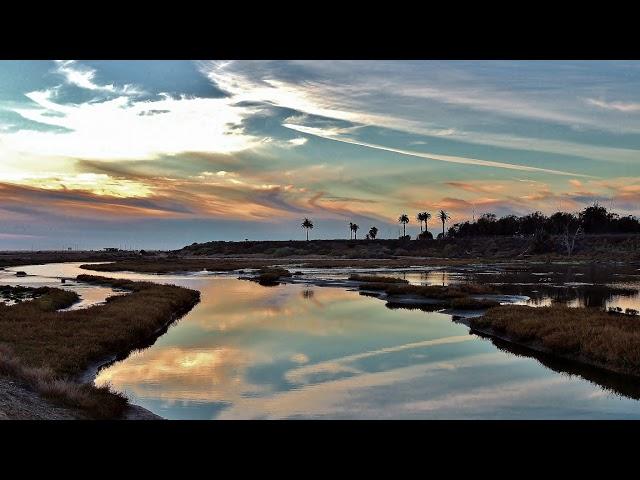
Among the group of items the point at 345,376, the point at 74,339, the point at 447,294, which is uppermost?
the point at 447,294

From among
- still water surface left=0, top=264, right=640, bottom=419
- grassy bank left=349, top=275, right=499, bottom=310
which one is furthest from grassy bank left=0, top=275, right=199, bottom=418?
grassy bank left=349, top=275, right=499, bottom=310

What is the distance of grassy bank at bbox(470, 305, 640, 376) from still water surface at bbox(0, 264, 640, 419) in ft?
6.67

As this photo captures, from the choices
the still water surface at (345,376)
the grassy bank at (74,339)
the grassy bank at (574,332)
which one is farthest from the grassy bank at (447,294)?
the grassy bank at (74,339)

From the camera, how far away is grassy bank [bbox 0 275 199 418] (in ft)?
58.2

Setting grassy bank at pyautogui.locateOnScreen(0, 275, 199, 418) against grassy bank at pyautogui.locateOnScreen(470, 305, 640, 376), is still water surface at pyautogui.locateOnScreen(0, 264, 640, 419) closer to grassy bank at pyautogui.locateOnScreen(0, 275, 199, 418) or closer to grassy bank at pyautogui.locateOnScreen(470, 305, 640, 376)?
grassy bank at pyautogui.locateOnScreen(0, 275, 199, 418)

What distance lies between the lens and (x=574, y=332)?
2962cm

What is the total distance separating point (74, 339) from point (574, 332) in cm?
2792

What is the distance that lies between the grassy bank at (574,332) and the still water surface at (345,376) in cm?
203

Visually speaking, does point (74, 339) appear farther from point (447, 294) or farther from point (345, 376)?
point (447, 294)

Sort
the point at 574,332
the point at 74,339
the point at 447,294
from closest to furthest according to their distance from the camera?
the point at 74,339 < the point at 574,332 < the point at 447,294

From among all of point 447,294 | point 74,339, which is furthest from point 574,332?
point 74,339

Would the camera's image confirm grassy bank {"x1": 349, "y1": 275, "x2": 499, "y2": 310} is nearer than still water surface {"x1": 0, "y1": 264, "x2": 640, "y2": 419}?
No

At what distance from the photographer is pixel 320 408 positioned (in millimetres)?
19797
